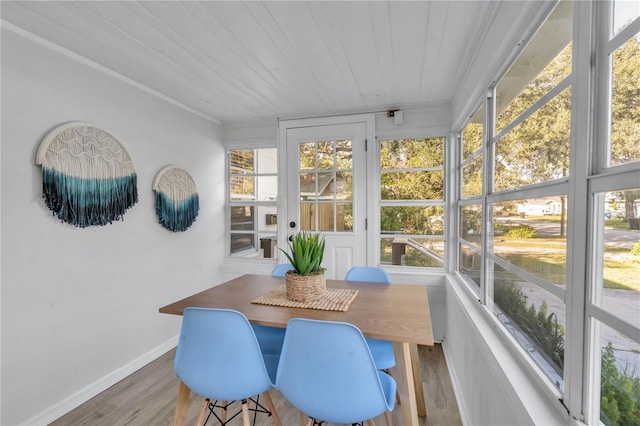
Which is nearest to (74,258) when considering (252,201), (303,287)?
(303,287)

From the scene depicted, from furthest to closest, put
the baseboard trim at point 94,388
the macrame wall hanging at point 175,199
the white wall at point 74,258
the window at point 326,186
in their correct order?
the window at point 326,186 → the macrame wall hanging at point 175,199 → the baseboard trim at point 94,388 → the white wall at point 74,258

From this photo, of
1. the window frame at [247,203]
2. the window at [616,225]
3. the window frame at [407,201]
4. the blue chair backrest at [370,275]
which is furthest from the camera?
the window frame at [247,203]

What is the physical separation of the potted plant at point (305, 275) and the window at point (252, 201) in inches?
73.9

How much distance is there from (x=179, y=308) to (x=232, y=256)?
2112mm

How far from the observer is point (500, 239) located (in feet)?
5.05

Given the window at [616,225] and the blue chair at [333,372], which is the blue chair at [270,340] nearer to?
the blue chair at [333,372]

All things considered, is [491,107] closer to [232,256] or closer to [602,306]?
[602,306]

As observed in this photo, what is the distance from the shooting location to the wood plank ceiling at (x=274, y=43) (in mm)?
1562

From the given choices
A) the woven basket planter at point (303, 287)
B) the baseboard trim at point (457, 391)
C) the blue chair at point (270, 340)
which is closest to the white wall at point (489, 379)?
the baseboard trim at point (457, 391)

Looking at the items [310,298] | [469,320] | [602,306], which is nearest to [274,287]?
[310,298]

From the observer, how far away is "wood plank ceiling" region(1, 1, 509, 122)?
5.12 ft

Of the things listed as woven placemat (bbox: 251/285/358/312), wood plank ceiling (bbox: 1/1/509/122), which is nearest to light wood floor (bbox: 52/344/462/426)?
woven placemat (bbox: 251/285/358/312)

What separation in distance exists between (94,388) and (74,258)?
967 mm

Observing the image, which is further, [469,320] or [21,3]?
[469,320]
